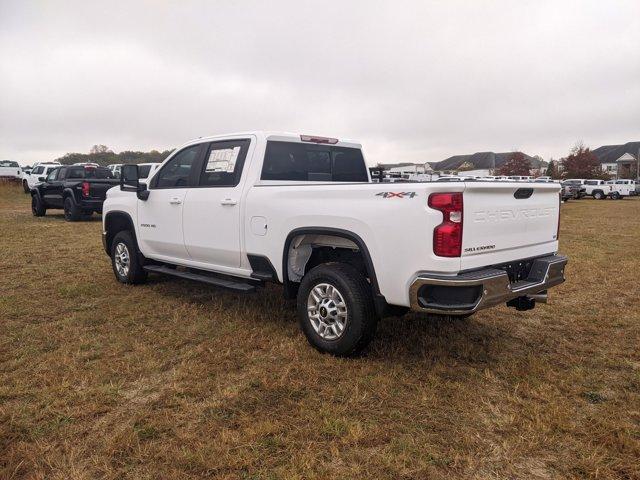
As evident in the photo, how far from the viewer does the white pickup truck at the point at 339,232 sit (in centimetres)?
355

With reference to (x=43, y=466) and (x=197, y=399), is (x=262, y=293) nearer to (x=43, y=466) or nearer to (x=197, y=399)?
(x=197, y=399)

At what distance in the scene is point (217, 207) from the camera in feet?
16.9

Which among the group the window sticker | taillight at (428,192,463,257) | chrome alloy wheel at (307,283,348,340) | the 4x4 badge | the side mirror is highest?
the window sticker

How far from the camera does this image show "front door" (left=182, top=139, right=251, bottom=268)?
502 cm

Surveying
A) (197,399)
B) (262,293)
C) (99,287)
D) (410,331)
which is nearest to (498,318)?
(410,331)

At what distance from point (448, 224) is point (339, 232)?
3.03 ft

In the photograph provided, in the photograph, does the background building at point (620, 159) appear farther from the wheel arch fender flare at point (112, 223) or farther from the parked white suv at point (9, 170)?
the wheel arch fender flare at point (112, 223)

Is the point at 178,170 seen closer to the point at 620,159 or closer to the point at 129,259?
the point at 129,259

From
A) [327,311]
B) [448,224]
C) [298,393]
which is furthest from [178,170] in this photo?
[448,224]

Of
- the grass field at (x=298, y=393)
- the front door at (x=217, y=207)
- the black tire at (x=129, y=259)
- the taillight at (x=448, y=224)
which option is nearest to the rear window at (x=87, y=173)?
the black tire at (x=129, y=259)

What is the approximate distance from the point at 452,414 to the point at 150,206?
441cm

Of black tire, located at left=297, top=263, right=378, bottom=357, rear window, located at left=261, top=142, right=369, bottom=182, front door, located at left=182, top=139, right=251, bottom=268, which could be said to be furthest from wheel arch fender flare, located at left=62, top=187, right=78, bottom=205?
black tire, located at left=297, top=263, right=378, bottom=357

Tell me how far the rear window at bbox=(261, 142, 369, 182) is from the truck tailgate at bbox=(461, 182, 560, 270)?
2.20m

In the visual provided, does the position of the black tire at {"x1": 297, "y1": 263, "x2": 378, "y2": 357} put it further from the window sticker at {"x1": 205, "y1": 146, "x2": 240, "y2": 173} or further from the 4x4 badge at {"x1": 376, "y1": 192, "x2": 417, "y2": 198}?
the window sticker at {"x1": 205, "y1": 146, "x2": 240, "y2": 173}
